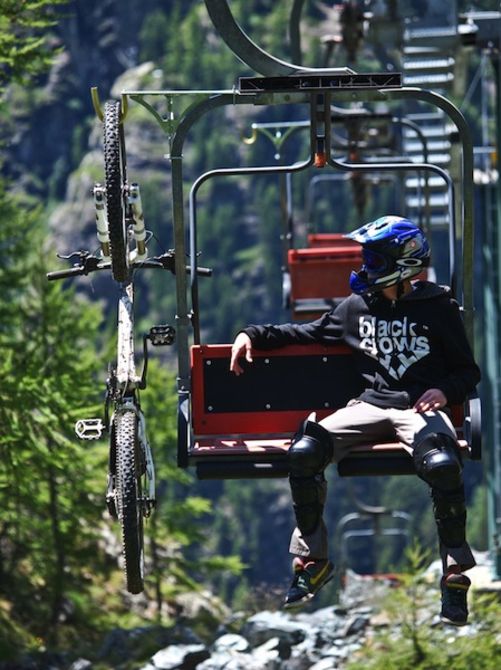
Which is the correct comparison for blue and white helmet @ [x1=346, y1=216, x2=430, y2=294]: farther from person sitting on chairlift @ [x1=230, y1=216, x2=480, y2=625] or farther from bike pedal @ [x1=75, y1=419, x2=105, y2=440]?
bike pedal @ [x1=75, y1=419, x2=105, y2=440]

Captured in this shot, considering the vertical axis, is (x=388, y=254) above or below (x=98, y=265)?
above

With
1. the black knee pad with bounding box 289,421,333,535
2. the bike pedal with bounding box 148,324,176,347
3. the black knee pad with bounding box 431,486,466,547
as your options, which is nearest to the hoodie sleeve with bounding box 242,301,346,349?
the bike pedal with bounding box 148,324,176,347

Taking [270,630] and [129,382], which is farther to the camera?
[270,630]

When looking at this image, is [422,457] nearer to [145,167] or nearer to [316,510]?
[316,510]

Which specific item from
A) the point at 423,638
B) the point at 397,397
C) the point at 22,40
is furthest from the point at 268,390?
the point at 22,40

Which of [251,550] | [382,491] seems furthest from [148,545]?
[251,550]

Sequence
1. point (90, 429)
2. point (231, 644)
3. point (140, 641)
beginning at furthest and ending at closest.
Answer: point (140, 641)
point (231, 644)
point (90, 429)

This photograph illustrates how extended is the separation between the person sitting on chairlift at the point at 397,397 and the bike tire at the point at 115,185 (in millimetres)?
727

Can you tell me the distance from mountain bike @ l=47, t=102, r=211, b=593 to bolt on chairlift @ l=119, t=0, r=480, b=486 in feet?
0.72

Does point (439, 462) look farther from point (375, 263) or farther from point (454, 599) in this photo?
point (375, 263)

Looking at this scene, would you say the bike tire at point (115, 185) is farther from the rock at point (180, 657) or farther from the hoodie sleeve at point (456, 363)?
the rock at point (180, 657)

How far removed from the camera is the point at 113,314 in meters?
38.9

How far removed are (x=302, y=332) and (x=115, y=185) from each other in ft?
4.34

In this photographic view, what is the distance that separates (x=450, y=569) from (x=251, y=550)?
14028 cm
